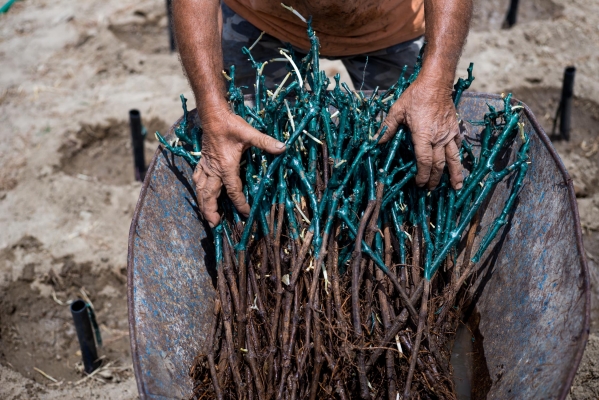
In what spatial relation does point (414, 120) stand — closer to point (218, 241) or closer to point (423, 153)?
point (423, 153)

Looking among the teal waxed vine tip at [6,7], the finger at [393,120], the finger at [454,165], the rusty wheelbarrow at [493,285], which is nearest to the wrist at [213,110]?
the rusty wheelbarrow at [493,285]

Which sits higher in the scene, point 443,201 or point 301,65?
point 301,65

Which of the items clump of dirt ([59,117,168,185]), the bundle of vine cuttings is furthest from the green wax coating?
clump of dirt ([59,117,168,185])

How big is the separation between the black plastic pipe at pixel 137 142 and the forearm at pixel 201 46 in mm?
1423

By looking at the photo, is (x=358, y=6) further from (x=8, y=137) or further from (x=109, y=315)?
(x=8, y=137)

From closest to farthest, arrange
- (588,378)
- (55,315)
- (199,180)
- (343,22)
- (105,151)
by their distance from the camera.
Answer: (199,180)
(588,378)
(343,22)
(55,315)
(105,151)

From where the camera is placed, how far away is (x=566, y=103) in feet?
12.4

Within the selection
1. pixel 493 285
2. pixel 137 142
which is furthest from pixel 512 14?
pixel 493 285

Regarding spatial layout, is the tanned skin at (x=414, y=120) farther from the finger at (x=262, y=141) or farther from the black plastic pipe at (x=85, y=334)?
the black plastic pipe at (x=85, y=334)

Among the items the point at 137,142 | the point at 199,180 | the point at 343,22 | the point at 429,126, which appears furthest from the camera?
the point at 137,142

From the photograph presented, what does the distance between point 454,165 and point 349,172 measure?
1.16 feet

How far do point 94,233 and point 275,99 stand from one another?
1709 millimetres

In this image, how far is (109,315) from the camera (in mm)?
2988

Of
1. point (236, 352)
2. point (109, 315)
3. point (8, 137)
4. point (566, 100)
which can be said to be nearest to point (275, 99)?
point (236, 352)
